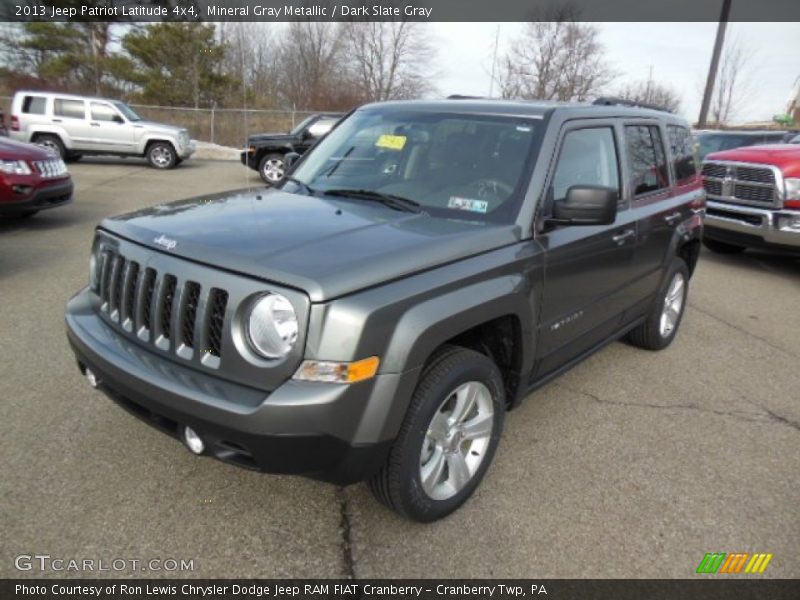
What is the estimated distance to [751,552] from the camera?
255cm

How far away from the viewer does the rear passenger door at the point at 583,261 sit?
2988 mm

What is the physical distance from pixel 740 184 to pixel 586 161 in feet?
19.0

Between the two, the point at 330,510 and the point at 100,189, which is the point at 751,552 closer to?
the point at 330,510

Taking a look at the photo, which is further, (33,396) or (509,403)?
(33,396)

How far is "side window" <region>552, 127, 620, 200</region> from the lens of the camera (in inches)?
122

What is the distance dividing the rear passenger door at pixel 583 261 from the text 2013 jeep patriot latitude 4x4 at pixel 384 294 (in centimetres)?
2

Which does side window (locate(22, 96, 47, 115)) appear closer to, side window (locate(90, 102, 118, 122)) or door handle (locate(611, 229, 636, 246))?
side window (locate(90, 102, 118, 122))

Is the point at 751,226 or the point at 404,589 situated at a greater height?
the point at 751,226

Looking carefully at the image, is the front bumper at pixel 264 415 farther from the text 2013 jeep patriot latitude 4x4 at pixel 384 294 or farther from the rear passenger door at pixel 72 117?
the rear passenger door at pixel 72 117

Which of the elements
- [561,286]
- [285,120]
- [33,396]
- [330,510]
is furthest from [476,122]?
[285,120]

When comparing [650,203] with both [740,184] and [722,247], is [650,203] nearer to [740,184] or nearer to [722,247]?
[740,184]

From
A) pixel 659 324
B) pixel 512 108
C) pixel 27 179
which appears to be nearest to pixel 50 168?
pixel 27 179

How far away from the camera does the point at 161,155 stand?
55.1ft

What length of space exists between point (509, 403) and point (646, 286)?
1.80 metres
